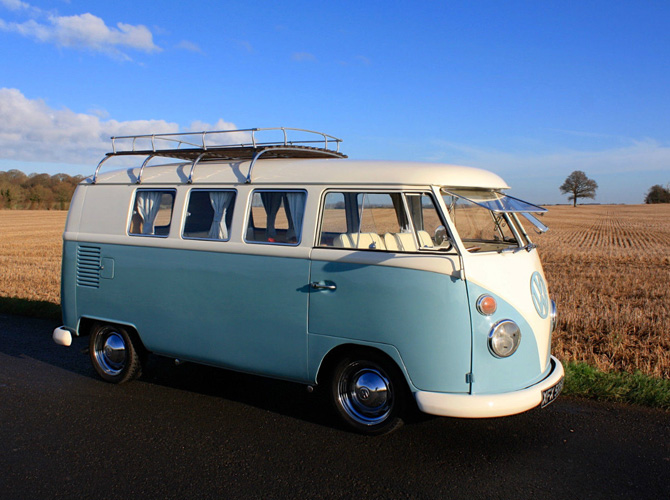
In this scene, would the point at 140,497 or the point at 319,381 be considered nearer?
the point at 140,497

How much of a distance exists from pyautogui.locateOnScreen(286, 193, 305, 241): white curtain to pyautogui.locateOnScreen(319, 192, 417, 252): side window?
0.21 meters

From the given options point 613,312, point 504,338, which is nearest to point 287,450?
point 504,338

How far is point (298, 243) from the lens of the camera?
4641 mm

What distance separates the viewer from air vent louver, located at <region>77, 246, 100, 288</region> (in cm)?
587

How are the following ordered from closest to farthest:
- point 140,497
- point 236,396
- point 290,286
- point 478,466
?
point 140,497, point 478,466, point 290,286, point 236,396

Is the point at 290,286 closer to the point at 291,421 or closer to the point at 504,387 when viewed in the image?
the point at 291,421

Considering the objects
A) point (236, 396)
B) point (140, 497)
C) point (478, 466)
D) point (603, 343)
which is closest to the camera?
point (140, 497)

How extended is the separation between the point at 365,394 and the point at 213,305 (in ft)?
5.19

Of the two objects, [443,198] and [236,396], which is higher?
[443,198]

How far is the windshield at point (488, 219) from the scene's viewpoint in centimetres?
437

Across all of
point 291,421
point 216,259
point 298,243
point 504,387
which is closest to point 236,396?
point 291,421

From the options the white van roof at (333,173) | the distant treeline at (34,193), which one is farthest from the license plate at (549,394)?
the distant treeline at (34,193)

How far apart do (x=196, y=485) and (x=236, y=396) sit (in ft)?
6.05

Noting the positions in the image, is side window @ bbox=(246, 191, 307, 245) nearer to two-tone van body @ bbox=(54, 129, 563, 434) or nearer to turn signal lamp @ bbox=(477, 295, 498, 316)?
two-tone van body @ bbox=(54, 129, 563, 434)
